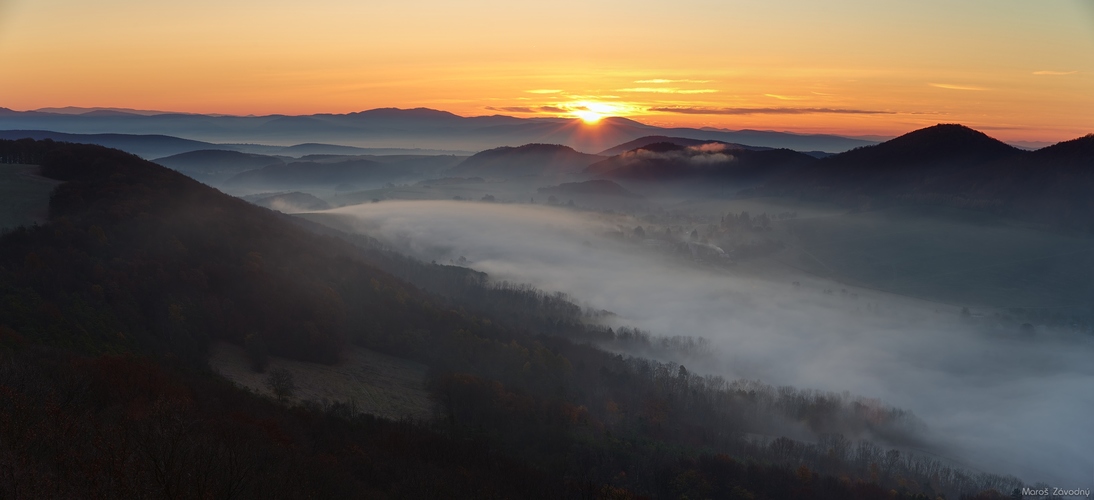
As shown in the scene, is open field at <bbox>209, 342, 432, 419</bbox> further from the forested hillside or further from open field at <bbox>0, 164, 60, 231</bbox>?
open field at <bbox>0, 164, 60, 231</bbox>

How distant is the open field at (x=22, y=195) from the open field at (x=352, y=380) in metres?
25.8

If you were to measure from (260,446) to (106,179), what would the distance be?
65.1m

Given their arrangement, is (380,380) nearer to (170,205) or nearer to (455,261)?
(170,205)

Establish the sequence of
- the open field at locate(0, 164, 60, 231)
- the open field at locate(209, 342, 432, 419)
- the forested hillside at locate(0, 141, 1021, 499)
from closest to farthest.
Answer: the forested hillside at locate(0, 141, 1021, 499) < the open field at locate(209, 342, 432, 419) < the open field at locate(0, 164, 60, 231)

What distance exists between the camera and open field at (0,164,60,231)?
62.8m

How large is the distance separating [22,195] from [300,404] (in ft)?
146

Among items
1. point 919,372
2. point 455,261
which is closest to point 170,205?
point 455,261

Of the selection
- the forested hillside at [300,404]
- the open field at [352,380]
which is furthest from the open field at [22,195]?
the open field at [352,380]

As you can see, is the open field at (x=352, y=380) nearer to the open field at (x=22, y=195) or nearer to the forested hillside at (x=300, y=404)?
the forested hillside at (x=300, y=404)

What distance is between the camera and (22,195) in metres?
67.7

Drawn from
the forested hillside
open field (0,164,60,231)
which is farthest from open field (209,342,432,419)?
open field (0,164,60,231)

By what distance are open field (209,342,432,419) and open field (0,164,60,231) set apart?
84.6 feet

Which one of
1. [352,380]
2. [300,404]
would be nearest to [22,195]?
[352,380]

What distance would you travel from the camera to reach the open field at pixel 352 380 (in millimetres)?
52156
